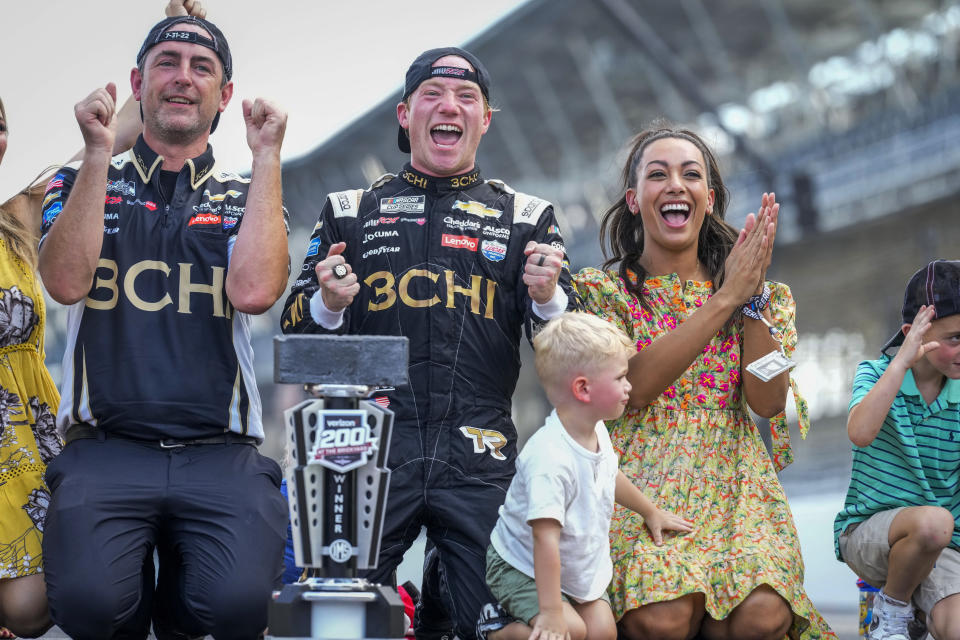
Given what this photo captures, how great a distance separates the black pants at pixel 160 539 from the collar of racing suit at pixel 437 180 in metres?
0.96

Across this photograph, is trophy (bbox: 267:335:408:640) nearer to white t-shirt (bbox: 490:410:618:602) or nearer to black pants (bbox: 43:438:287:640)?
white t-shirt (bbox: 490:410:618:602)

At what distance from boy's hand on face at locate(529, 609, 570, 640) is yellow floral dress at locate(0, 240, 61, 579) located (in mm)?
1537

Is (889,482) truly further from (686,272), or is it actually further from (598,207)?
(598,207)

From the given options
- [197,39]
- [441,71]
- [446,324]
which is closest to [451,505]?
[446,324]

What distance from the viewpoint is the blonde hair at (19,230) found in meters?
3.51

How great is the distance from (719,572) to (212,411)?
1450 millimetres

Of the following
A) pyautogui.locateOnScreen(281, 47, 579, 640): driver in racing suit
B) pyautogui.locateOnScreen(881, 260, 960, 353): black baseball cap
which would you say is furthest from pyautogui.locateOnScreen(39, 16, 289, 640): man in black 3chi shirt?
pyautogui.locateOnScreen(881, 260, 960, 353): black baseball cap

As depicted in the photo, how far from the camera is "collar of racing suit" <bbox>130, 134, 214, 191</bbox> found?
3258 millimetres

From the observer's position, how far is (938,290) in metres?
3.24

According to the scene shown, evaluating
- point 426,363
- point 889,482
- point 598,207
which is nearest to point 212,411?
point 426,363

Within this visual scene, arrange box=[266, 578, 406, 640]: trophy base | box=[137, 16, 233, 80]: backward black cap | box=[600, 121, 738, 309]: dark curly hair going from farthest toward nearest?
box=[600, 121, 738, 309]: dark curly hair
box=[137, 16, 233, 80]: backward black cap
box=[266, 578, 406, 640]: trophy base

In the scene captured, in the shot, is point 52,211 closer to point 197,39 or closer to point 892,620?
point 197,39

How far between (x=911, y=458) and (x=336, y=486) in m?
1.83

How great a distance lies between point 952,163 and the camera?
9445 millimetres
